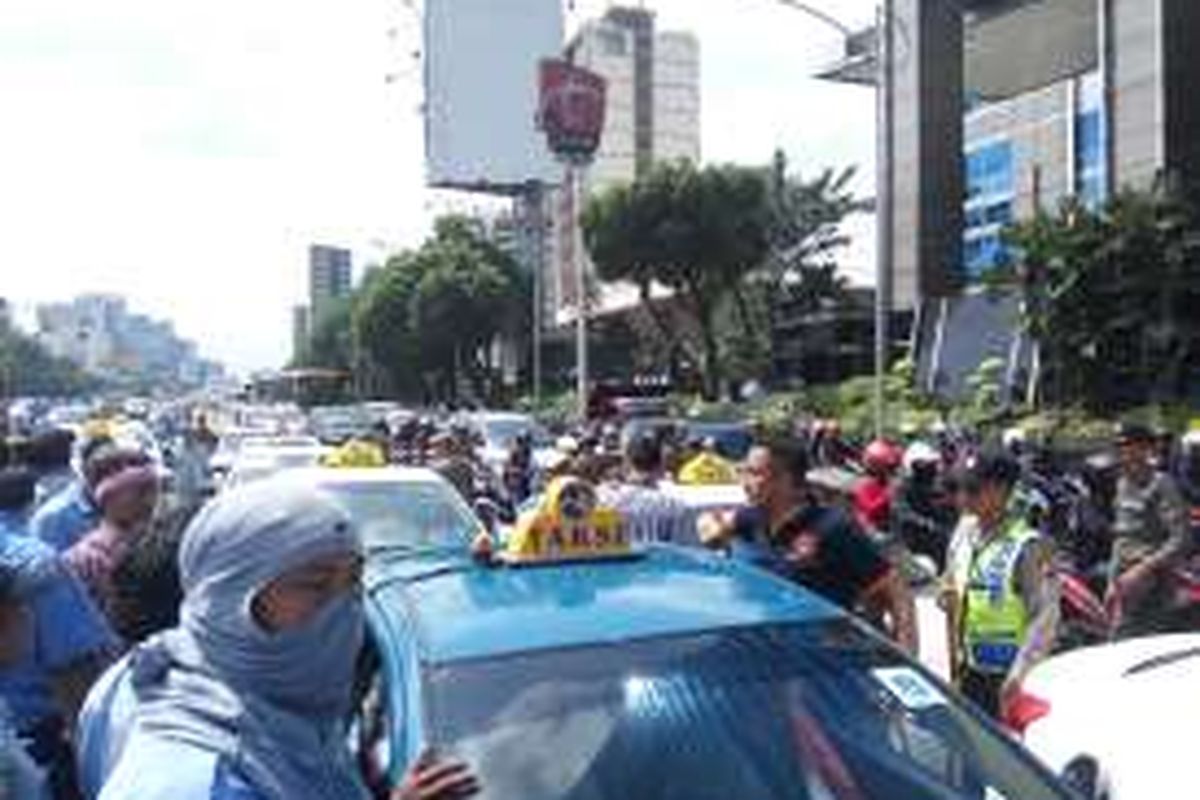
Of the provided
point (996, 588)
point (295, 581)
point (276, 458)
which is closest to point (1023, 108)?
point (276, 458)

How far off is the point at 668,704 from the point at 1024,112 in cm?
7239

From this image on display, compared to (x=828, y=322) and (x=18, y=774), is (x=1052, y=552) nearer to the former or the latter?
A: (x=18, y=774)

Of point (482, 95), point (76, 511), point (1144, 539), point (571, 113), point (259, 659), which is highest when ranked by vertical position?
point (482, 95)

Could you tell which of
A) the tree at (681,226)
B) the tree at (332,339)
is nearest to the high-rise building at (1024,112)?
the tree at (681,226)

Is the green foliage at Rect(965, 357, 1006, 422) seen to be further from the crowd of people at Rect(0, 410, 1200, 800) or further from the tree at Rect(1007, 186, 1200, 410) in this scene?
the crowd of people at Rect(0, 410, 1200, 800)

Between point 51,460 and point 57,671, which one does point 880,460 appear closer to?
point 51,460

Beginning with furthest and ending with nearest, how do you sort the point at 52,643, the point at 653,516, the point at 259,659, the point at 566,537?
the point at 653,516, the point at 566,537, the point at 52,643, the point at 259,659

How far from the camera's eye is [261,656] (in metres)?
3.08

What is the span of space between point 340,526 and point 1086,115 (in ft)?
221

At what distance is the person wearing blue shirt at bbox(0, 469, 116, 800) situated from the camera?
19.1 feet

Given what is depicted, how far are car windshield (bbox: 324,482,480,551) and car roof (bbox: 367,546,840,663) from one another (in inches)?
265

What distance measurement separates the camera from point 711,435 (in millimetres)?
26688

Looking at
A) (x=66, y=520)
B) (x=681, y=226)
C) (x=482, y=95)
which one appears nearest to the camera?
(x=66, y=520)

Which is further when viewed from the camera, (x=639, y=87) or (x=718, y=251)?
(x=639, y=87)
